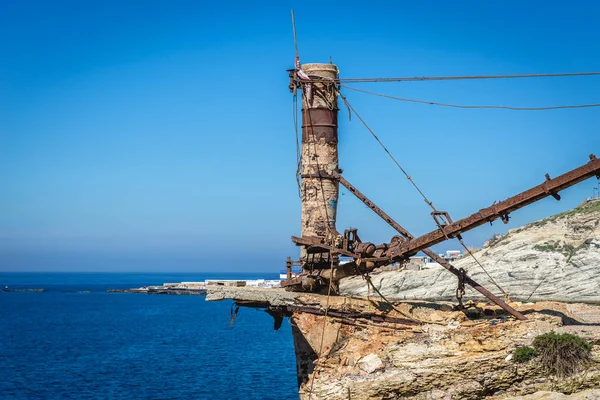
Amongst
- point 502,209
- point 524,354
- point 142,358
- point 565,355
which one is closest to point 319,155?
point 502,209

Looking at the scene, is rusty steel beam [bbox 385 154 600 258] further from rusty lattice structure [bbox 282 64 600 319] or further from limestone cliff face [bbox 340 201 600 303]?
limestone cliff face [bbox 340 201 600 303]

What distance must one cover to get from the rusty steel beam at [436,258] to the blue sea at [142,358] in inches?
780

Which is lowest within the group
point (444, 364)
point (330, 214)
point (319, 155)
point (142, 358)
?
point (142, 358)

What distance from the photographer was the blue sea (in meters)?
43.4

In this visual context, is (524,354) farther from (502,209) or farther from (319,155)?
(319,155)

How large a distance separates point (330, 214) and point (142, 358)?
132 feet

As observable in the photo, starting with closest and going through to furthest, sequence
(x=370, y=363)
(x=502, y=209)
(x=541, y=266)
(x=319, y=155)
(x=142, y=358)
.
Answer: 1. (x=502, y=209)
2. (x=370, y=363)
3. (x=319, y=155)
4. (x=142, y=358)
5. (x=541, y=266)

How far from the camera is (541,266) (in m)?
61.7

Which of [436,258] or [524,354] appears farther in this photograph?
[436,258]

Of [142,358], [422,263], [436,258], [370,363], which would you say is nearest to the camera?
[370,363]

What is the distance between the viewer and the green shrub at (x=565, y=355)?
621 inches

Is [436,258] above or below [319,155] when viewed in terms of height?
below

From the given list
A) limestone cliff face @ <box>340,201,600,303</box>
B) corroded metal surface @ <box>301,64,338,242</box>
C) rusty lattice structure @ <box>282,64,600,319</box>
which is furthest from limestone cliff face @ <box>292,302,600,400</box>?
limestone cliff face @ <box>340,201,600,303</box>

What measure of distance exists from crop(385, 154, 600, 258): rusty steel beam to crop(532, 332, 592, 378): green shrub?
9.51ft
